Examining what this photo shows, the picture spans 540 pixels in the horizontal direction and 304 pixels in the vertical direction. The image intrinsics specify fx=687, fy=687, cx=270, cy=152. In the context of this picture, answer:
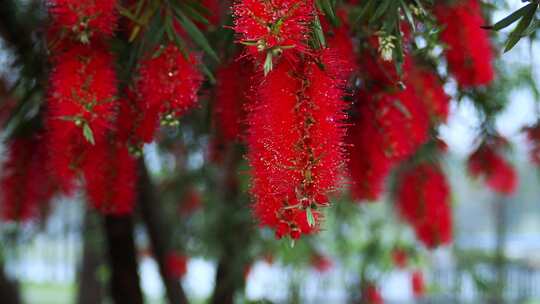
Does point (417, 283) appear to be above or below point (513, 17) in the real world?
above

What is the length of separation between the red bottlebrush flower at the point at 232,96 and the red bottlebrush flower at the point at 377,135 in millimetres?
190

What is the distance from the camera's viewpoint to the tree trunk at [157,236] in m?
2.29

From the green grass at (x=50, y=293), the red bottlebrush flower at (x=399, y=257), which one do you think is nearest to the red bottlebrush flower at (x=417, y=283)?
the red bottlebrush flower at (x=399, y=257)

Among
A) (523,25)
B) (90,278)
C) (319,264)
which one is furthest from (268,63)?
(90,278)

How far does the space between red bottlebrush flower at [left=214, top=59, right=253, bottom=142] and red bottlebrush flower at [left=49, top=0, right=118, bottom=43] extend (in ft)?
0.67

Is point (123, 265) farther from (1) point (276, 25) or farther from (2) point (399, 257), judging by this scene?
(2) point (399, 257)

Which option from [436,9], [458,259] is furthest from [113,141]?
[458,259]

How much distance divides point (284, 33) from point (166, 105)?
12.1 inches

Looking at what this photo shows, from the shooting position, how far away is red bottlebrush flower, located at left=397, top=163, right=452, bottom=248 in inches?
55.6

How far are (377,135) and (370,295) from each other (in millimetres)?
1977

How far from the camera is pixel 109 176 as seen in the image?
1045 mm

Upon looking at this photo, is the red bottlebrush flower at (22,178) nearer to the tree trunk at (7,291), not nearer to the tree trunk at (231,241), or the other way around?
the tree trunk at (231,241)

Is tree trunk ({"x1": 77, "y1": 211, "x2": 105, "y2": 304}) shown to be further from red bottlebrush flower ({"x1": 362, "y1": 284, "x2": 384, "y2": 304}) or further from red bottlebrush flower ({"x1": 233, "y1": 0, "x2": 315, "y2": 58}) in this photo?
red bottlebrush flower ({"x1": 233, "y1": 0, "x2": 315, "y2": 58})

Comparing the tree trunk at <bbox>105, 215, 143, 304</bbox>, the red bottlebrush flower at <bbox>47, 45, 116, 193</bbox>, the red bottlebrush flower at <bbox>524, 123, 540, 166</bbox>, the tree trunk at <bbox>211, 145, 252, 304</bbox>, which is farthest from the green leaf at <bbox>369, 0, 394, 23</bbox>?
the tree trunk at <bbox>211, 145, 252, 304</bbox>
